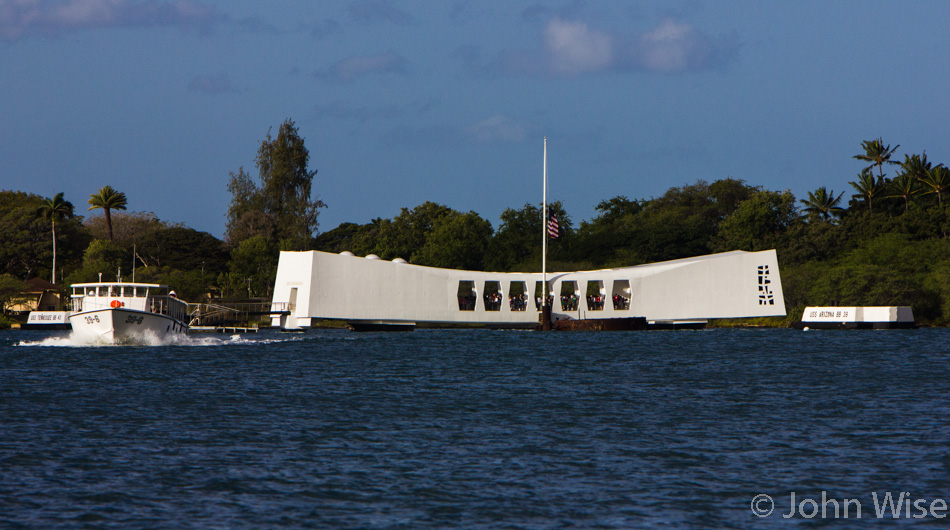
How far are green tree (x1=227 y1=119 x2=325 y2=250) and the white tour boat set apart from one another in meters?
37.4

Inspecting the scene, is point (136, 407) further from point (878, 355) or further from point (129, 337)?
point (878, 355)

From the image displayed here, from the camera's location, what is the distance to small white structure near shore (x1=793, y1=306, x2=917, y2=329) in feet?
195

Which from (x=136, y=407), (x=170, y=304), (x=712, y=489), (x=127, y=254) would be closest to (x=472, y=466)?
(x=712, y=489)

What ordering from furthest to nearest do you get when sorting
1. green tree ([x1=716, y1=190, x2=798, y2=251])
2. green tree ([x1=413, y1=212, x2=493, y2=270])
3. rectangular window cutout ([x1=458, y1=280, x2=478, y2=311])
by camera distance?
green tree ([x1=716, y1=190, x2=798, y2=251])
green tree ([x1=413, y1=212, x2=493, y2=270])
rectangular window cutout ([x1=458, y1=280, x2=478, y2=311])

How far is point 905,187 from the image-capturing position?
7925 centimetres

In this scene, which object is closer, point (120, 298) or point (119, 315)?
point (119, 315)

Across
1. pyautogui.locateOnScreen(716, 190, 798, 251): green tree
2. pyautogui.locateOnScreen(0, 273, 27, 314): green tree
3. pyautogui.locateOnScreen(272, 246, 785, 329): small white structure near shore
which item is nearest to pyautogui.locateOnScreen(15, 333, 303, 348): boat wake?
pyautogui.locateOnScreen(272, 246, 785, 329): small white structure near shore

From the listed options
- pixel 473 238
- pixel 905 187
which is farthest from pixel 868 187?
pixel 473 238

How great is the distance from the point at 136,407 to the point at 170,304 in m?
22.2

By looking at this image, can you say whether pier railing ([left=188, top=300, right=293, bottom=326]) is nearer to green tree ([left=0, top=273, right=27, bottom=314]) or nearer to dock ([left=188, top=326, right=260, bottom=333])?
dock ([left=188, top=326, right=260, bottom=333])

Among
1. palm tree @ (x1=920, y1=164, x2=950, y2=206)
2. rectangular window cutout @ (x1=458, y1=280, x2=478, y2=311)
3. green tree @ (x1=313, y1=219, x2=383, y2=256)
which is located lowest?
rectangular window cutout @ (x1=458, y1=280, x2=478, y2=311)

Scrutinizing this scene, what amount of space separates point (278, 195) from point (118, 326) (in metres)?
42.7

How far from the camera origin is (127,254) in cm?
8400

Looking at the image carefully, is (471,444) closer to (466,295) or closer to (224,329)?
(466,295)
